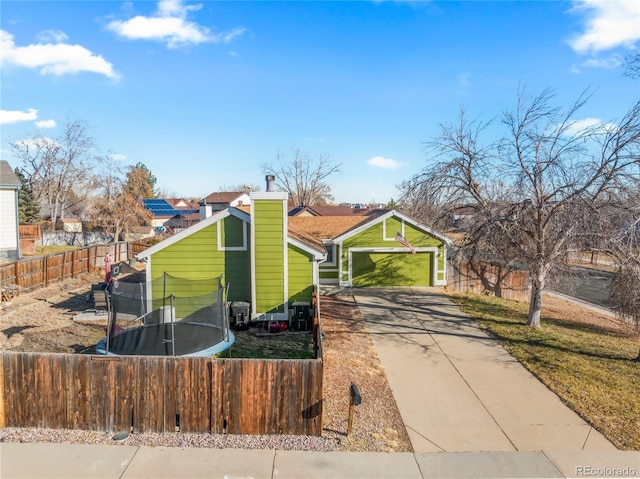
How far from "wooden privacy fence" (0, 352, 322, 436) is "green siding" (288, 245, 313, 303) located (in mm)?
6167

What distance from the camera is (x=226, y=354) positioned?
372 inches

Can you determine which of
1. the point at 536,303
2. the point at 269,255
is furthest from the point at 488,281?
the point at 269,255

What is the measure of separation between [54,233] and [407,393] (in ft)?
116

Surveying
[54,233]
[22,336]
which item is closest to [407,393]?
[22,336]

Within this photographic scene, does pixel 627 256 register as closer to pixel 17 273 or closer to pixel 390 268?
pixel 390 268

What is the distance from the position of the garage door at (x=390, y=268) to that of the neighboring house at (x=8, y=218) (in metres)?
18.3

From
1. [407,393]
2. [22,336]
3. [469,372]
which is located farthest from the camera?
[22,336]

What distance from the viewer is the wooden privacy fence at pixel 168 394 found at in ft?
21.0

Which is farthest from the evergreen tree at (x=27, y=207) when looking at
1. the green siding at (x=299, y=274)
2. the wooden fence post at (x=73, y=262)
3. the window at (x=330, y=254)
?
the green siding at (x=299, y=274)

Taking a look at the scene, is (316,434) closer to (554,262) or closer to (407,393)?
(407,393)

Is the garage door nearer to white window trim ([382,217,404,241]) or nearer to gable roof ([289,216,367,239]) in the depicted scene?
white window trim ([382,217,404,241])

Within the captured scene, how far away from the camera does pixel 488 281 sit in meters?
19.0

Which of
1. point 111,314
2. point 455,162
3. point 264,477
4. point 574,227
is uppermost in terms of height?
point 455,162

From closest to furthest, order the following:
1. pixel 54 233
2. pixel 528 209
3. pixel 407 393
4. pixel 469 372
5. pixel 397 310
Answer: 1. pixel 407 393
2. pixel 469 372
3. pixel 528 209
4. pixel 397 310
5. pixel 54 233
